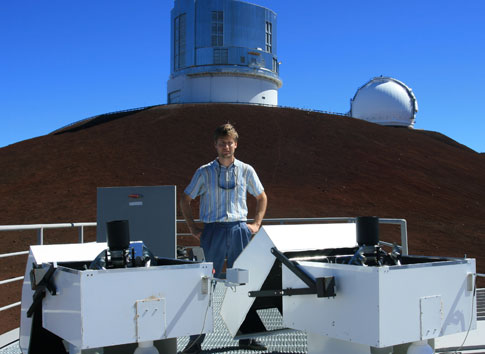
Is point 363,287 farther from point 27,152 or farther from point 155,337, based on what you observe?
point 27,152

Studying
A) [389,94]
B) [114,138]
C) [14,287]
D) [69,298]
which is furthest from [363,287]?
[389,94]

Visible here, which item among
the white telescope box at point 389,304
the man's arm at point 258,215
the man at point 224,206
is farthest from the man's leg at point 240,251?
the white telescope box at point 389,304

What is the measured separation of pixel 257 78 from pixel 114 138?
574 inches

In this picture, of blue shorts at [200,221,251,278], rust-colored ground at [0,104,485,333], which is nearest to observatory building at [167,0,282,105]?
rust-colored ground at [0,104,485,333]

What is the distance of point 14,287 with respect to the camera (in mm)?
12969

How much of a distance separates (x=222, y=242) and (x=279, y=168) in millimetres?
26426

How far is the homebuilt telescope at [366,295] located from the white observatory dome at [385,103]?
149ft

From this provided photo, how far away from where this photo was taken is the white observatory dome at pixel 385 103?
4656 centimetres

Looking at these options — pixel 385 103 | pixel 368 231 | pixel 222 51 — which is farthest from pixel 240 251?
pixel 385 103

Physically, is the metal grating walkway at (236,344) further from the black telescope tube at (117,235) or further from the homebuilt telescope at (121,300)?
the black telescope tube at (117,235)

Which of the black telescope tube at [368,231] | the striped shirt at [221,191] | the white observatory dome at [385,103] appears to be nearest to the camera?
the black telescope tube at [368,231]

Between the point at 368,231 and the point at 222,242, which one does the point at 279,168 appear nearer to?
the point at 222,242

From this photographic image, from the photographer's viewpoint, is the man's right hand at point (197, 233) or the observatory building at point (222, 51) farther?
the observatory building at point (222, 51)

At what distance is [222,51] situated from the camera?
4197 centimetres
